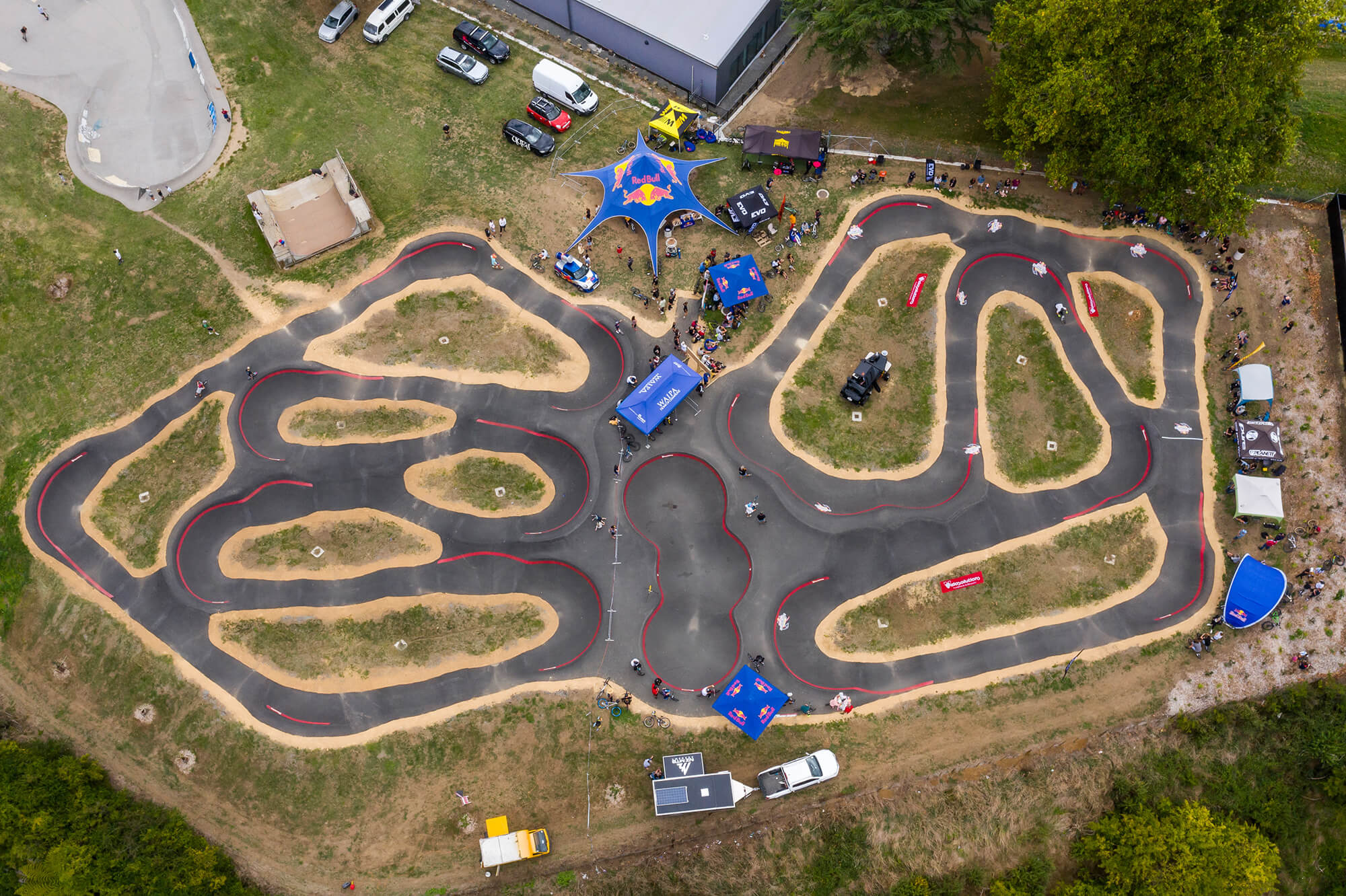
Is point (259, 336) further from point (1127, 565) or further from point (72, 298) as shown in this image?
point (1127, 565)

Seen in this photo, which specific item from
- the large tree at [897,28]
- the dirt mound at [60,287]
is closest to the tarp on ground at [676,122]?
the large tree at [897,28]

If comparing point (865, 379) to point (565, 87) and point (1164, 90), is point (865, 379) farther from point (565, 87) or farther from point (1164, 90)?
point (565, 87)

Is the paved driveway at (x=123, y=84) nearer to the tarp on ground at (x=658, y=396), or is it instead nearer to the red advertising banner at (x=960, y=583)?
the tarp on ground at (x=658, y=396)

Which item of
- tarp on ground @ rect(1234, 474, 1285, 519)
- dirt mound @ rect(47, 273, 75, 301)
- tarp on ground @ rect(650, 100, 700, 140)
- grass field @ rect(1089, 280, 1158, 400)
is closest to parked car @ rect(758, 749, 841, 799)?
tarp on ground @ rect(1234, 474, 1285, 519)

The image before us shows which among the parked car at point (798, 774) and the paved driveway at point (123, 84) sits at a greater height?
the paved driveway at point (123, 84)

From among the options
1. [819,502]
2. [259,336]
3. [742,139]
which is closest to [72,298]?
[259,336]

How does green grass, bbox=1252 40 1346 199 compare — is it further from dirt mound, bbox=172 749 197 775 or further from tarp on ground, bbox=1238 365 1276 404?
dirt mound, bbox=172 749 197 775

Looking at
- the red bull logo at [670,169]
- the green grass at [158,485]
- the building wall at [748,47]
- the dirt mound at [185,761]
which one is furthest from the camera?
the building wall at [748,47]

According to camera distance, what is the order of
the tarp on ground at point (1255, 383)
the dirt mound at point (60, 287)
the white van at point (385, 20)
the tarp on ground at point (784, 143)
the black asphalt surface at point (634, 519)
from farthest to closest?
the white van at point (385, 20) → the tarp on ground at point (784, 143) → the dirt mound at point (60, 287) → the tarp on ground at point (1255, 383) → the black asphalt surface at point (634, 519)
